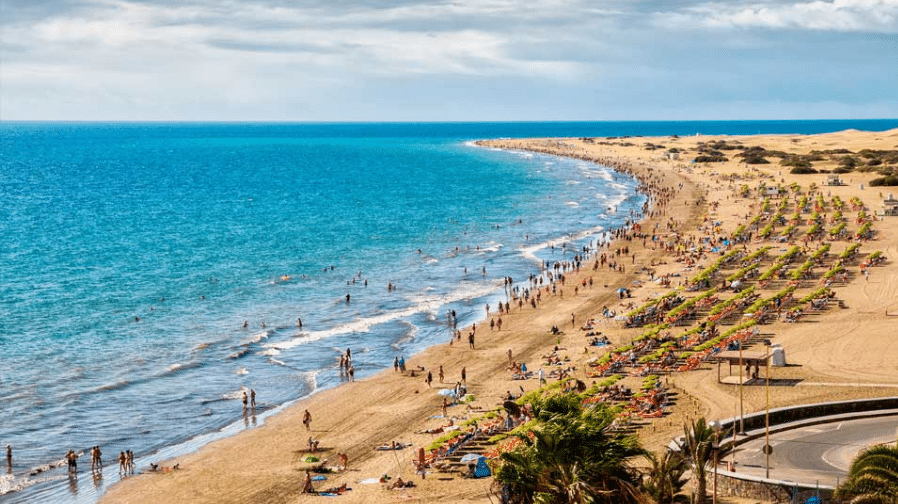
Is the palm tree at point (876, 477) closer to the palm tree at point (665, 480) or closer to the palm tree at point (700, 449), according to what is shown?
the palm tree at point (700, 449)

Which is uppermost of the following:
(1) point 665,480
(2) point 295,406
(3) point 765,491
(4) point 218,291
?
(1) point 665,480

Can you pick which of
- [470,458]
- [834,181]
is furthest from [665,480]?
[834,181]

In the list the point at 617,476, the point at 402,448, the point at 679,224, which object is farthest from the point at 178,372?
the point at 679,224

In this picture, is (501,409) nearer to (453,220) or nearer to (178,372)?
(178,372)

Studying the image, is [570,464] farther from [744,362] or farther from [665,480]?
[744,362]

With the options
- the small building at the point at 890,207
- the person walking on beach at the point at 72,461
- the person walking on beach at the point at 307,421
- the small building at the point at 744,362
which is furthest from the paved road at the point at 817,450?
the small building at the point at 890,207

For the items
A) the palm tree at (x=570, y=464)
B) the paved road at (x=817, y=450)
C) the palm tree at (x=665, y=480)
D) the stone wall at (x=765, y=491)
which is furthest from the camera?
the paved road at (x=817, y=450)

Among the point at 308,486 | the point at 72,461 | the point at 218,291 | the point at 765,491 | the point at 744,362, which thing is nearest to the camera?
the point at 765,491

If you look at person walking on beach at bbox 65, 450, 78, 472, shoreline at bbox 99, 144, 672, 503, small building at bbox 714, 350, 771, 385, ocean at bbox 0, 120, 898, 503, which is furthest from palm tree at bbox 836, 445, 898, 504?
person walking on beach at bbox 65, 450, 78, 472
